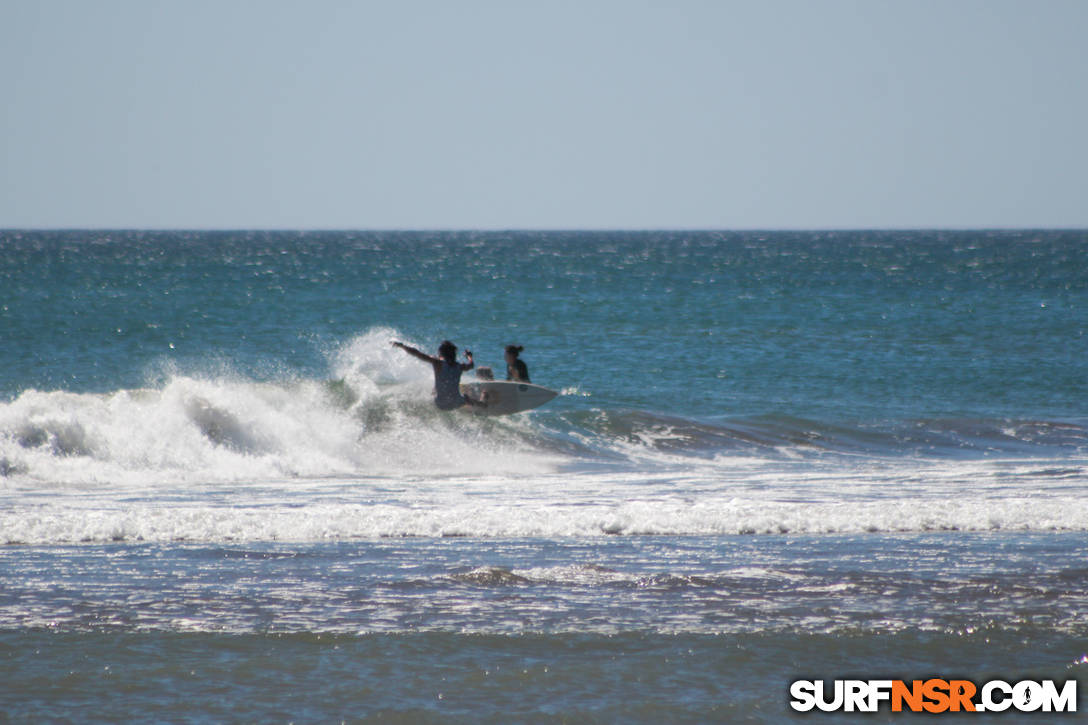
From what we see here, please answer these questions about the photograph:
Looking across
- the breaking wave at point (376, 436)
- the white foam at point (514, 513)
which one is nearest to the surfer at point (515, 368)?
the breaking wave at point (376, 436)

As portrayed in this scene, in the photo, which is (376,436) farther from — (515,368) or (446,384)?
(515,368)

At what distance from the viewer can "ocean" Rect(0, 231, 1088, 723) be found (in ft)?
22.7

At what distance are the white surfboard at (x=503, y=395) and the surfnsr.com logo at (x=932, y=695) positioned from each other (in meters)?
11.3

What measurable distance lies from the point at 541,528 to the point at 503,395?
6.80m

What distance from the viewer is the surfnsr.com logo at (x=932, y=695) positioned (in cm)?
650

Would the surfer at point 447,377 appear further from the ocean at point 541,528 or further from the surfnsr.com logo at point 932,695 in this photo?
the surfnsr.com logo at point 932,695

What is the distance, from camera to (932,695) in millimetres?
6660

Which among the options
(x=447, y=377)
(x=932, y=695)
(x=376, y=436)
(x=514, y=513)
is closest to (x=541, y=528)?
(x=514, y=513)

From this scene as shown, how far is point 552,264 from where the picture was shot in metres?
81.9

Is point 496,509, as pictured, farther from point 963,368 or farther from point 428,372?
point 963,368

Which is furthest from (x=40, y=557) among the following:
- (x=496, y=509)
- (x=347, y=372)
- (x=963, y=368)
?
(x=963, y=368)

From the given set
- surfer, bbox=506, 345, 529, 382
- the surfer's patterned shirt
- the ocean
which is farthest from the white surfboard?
the ocean

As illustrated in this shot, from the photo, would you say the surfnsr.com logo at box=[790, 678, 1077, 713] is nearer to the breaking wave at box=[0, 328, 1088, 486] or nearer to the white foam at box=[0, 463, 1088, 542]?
the white foam at box=[0, 463, 1088, 542]

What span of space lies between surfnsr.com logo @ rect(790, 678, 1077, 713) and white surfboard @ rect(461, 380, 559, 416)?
444 inches
